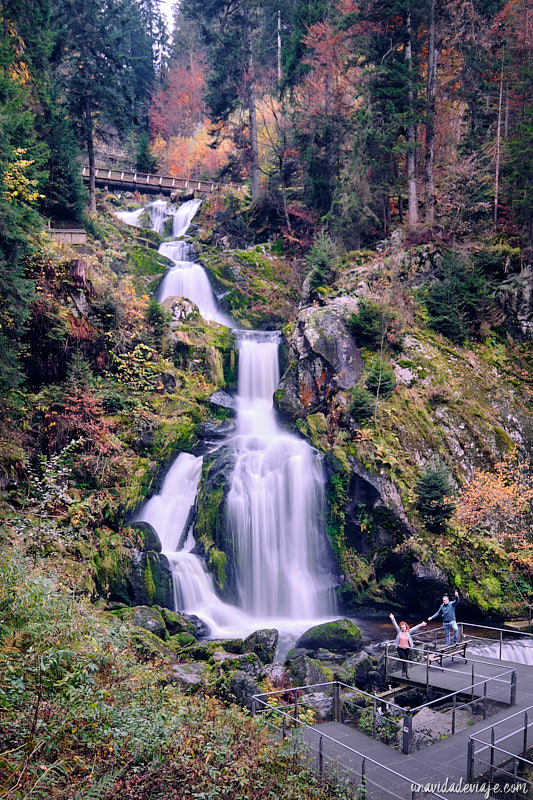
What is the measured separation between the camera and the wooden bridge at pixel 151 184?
108ft

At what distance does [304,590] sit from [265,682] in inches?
211

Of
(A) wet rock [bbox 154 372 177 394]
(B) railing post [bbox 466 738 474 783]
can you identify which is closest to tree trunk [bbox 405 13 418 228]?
(A) wet rock [bbox 154 372 177 394]

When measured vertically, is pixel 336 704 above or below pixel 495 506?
below

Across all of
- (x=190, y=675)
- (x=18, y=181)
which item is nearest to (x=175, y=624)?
(x=190, y=675)

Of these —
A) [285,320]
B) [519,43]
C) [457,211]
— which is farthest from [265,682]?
[519,43]

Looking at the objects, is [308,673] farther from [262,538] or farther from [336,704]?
[262,538]

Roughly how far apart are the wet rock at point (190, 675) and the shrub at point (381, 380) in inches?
406

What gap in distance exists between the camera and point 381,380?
1711 cm

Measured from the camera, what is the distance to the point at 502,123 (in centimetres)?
2225

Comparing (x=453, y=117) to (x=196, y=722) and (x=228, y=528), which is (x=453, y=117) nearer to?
(x=228, y=528)

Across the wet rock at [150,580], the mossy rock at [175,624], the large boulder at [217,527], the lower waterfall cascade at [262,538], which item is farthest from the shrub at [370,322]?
the mossy rock at [175,624]

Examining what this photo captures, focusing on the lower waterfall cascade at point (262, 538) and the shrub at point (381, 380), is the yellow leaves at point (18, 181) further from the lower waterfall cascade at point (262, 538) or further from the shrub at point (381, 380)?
the shrub at point (381, 380)

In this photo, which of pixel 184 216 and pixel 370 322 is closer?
pixel 370 322

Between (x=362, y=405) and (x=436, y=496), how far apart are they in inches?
150
